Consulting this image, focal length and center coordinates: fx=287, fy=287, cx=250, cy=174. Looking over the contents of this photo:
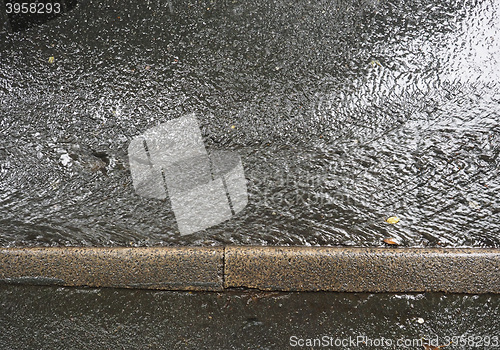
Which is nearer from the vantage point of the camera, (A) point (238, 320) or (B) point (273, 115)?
(A) point (238, 320)

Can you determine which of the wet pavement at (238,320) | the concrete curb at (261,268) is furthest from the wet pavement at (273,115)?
the wet pavement at (238,320)

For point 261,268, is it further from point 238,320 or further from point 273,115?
point 273,115

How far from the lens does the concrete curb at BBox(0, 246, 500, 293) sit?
1678 millimetres

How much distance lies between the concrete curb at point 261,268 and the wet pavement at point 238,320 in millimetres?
73

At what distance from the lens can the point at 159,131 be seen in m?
1.93

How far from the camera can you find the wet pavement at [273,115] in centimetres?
179

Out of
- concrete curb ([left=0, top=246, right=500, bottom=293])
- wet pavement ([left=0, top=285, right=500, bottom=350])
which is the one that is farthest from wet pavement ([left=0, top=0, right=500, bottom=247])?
wet pavement ([left=0, top=285, right=500, bottom=350])

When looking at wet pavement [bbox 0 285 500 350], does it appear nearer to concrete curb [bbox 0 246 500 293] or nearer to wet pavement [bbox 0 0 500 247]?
concrete curb [bbox 0 246 500 293]

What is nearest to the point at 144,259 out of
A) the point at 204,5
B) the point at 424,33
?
the point at 204,5

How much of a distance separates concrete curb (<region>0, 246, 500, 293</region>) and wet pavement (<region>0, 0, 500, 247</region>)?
85mm

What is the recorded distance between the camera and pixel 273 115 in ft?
6.30

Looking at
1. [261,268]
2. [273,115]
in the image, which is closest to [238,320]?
[261,268]

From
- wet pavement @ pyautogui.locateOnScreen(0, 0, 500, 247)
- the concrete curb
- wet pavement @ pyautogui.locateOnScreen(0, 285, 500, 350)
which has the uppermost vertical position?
wet pavement @ pyautogui.locateOnScreen(0, 0, 500, 247)

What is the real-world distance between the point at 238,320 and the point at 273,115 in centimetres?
131
